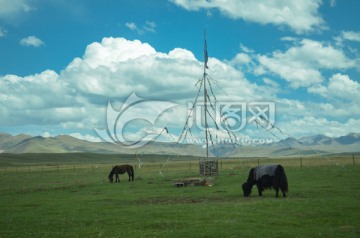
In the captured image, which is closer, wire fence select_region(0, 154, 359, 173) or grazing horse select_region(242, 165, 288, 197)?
grazing horse select_region(242, 165, 288, 197)

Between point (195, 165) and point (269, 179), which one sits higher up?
point (269, 179)

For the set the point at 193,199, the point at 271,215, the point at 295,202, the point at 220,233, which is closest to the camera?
the point at 220,233

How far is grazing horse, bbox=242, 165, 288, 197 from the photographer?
78.4ft

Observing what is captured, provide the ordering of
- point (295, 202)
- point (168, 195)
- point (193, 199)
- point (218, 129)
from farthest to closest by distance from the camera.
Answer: point (218, 129) < point (168, 195) < point (193, 199) < point (295, 202)

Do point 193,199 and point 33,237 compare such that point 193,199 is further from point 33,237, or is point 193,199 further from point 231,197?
point 33,237

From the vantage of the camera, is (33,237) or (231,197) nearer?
(33,237)

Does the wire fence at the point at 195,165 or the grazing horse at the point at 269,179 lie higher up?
the grazing horse at the point at 269,179

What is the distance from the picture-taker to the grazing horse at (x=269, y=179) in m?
23.9

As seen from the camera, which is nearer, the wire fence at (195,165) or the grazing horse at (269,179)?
the grazing horse at (269,179)

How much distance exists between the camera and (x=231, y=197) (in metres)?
24.8

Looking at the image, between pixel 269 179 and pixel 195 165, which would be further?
pixel 195 165

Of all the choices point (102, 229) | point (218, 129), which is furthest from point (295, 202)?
point (218, 129)

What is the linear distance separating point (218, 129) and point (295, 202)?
21476mm

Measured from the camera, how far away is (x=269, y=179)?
80.0 ft
